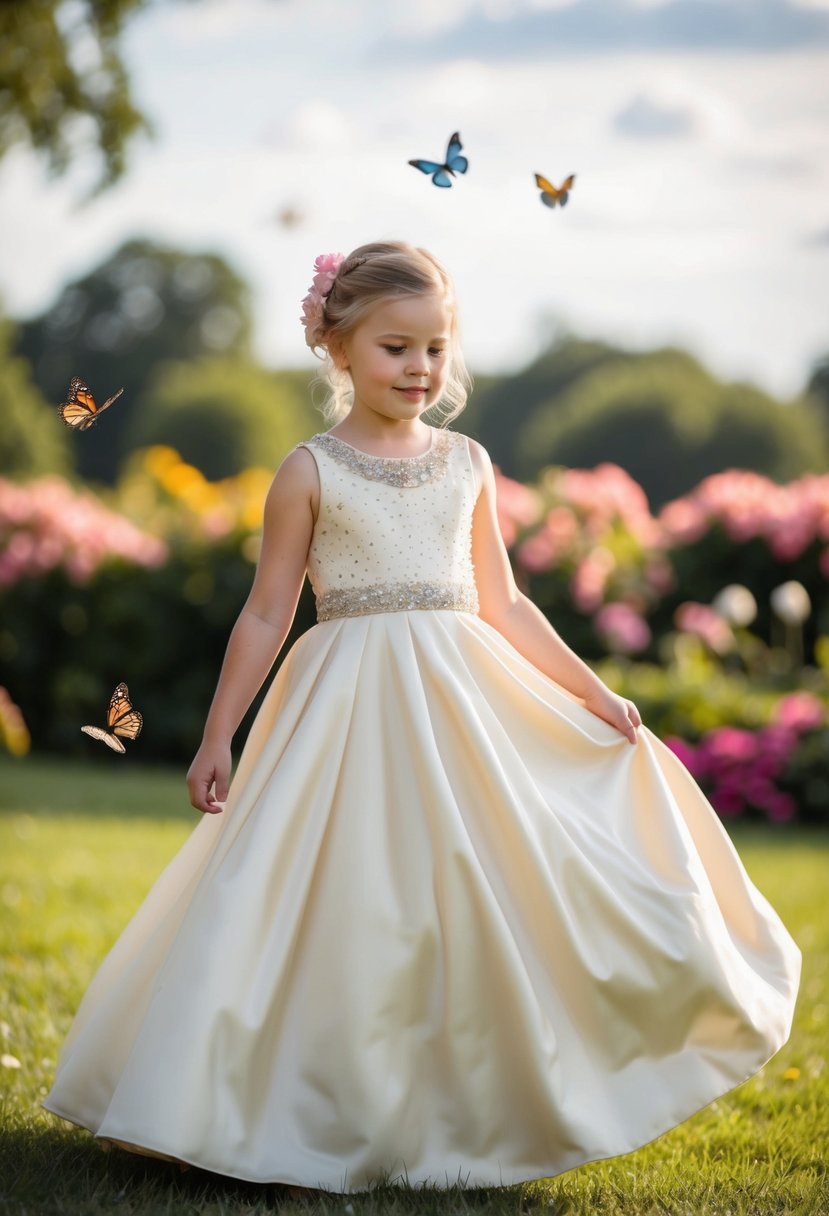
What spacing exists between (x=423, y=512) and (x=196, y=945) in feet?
A: 3.33

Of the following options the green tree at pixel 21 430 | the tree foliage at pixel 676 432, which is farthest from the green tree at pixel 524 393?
the green tree at pixel 21 430

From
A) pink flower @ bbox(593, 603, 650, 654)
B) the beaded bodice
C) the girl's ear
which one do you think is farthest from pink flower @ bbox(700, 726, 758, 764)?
the girl's ear

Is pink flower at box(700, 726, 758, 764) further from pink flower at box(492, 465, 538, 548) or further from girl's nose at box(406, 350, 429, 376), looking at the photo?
girl's nose at box(406, 350, 429, 376)

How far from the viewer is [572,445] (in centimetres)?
4394

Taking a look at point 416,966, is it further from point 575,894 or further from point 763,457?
point 763,457

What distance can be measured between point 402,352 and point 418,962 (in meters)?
1.25

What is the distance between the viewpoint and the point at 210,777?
2.88 metres

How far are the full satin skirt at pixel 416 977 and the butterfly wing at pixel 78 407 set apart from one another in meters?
0.69

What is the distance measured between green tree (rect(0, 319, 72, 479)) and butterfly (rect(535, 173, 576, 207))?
126 ft

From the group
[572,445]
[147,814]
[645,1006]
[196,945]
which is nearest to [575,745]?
[645,1006]

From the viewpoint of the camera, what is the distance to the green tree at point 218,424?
4594 cm

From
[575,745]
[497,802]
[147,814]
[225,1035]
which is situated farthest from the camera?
[147,814]

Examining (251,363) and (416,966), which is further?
(251,363)

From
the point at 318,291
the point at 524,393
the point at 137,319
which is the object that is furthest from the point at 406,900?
the point at 137,319
